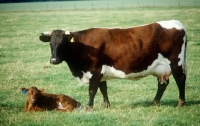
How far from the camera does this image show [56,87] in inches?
417

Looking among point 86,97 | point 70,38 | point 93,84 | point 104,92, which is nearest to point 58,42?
point 70,38

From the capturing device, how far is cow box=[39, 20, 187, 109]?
8109 millimetres

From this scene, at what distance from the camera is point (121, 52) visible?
27.0 feet

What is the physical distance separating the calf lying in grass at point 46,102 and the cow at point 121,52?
54 centimetres

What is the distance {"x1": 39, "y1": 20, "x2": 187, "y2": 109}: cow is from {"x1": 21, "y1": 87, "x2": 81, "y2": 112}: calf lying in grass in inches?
21.1

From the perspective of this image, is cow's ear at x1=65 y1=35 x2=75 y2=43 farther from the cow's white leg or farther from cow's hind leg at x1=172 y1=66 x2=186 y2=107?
cow's hind leg at x1=172 y1=66 x2=186 y2=107

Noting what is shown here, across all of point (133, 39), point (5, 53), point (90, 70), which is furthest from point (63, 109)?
point (5, 53)

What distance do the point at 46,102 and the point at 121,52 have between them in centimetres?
227

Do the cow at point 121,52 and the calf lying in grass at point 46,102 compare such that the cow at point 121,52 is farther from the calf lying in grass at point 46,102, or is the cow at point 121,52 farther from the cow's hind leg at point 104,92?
the calf lying in grass at point 46,102

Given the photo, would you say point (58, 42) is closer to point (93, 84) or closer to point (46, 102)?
point (93, 84)

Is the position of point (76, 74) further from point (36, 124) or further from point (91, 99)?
point (36, 124)

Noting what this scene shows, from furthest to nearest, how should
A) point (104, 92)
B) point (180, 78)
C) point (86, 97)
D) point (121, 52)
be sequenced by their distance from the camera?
point (86, 97), point (104, 92), point (180, 78), point (121, 52)

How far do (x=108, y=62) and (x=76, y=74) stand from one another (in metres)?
0.91

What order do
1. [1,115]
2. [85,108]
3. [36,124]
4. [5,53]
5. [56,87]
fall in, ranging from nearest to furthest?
[36,124] < [1,115] < [85,108] < [56,87] < [5,53]
